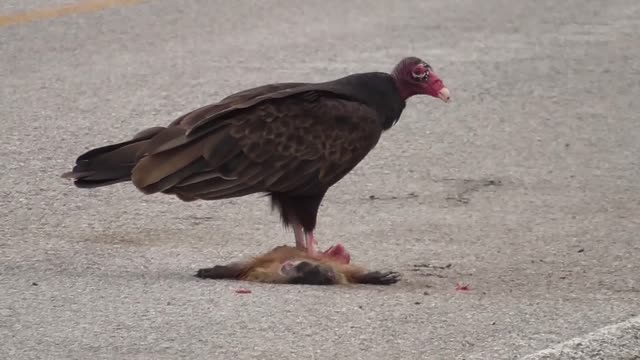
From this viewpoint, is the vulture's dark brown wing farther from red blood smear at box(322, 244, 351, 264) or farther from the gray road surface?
the gray road surface

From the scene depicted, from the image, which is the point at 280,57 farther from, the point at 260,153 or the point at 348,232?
the point at 260,153

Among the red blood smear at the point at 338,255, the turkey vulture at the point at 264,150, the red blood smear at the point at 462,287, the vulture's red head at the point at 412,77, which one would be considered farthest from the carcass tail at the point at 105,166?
the red blood smear at the point at 462,287

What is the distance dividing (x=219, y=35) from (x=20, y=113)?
253 cm

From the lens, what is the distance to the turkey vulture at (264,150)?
627cm

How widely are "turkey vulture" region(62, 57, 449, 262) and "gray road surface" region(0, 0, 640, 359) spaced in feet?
1.32

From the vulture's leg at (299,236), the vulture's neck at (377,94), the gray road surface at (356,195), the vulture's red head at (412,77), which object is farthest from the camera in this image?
the vulture's red head at (412,77)

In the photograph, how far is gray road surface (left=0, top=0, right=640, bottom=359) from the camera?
550 cm

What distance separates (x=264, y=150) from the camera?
642 centimetres

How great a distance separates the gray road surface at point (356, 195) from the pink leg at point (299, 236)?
42 cm

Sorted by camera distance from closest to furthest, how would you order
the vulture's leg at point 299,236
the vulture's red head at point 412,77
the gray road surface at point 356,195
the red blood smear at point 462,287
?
the gray road surface at point 356,195 → the red blood smear at point 462,287 → the vulture's leg at point 299,236 → the vulture's red head at point 412,77

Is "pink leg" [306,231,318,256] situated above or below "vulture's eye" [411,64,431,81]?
below

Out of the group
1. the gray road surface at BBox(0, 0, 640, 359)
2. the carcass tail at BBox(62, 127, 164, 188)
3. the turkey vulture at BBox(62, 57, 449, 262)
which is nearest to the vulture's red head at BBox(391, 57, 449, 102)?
the turkey vulture at BBox(62, 57, 449, 262)

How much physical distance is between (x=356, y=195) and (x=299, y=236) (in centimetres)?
154

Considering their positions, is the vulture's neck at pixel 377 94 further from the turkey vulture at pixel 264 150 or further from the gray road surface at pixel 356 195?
the gray road surface at pixel 356 195
